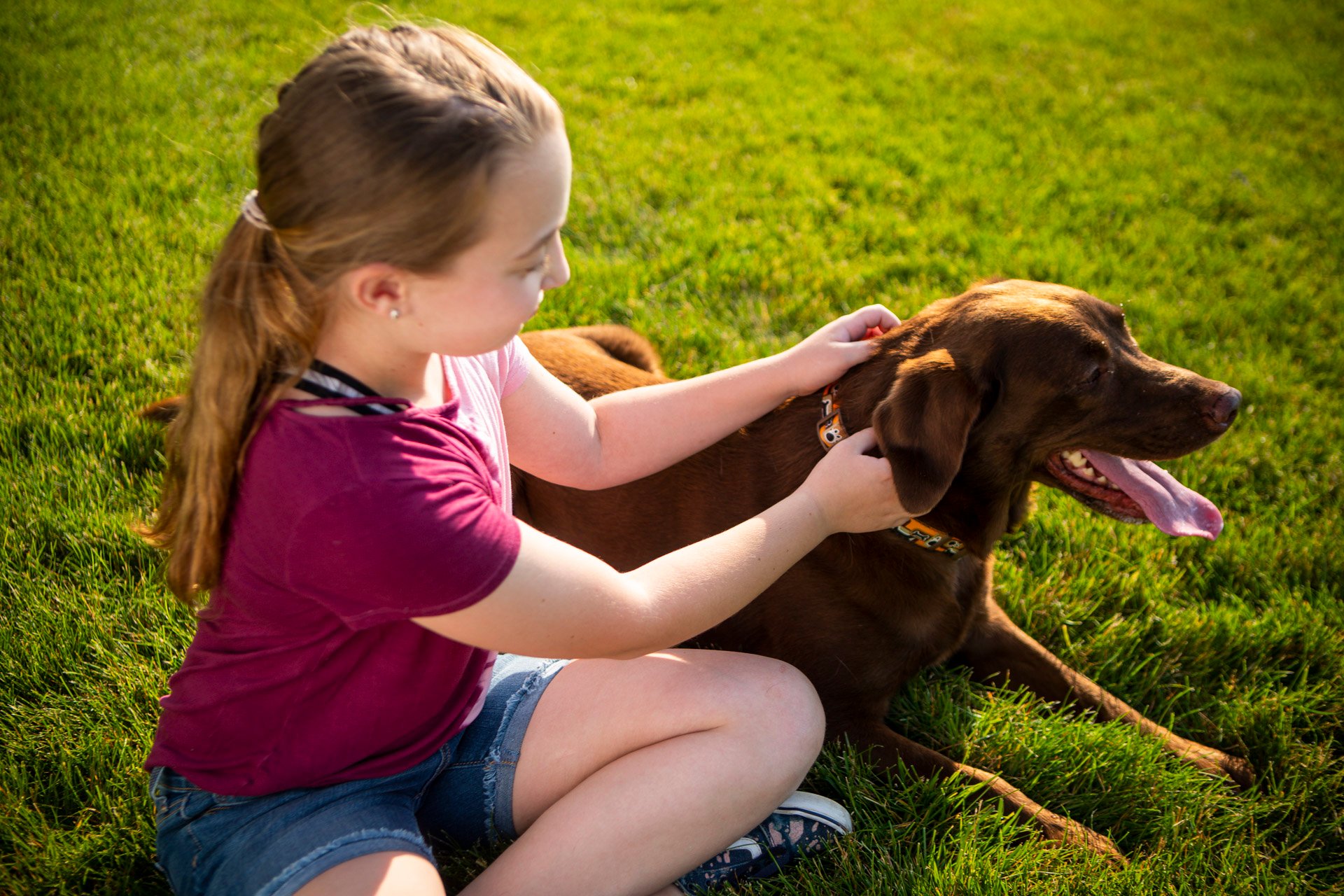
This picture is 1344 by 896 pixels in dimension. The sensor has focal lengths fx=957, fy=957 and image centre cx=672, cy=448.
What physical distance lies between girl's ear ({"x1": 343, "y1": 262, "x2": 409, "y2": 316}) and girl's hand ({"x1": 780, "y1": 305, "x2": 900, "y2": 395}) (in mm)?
1294

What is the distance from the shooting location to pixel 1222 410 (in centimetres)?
272

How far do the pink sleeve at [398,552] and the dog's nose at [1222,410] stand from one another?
2053 mm

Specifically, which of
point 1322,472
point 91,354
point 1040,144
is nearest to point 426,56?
point 91,354

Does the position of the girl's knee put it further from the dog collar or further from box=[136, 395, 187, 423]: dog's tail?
box=[136, 395, 187, 423]: dog's tail

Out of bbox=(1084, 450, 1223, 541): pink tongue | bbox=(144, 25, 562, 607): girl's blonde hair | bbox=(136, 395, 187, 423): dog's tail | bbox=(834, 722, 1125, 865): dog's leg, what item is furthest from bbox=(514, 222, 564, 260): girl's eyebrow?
bbox=(136, 395, 187, 423): dog's tail

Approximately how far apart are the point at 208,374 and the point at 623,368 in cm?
160

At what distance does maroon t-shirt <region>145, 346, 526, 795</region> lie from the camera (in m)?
1.73

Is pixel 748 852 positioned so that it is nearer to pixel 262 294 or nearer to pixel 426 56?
pixel 262 294

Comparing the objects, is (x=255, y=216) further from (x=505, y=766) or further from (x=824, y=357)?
(x=824, y=357)

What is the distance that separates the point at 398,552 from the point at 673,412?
3.99ft

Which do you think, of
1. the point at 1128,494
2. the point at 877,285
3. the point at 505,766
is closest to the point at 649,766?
the point at 505,766

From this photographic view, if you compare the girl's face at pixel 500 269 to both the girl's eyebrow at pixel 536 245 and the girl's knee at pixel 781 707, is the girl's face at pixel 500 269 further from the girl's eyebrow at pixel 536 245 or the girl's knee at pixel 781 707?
the girl's knee at pixel 781 707

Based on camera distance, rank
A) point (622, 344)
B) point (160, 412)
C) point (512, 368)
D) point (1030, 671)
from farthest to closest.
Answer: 1. point (622, 344)
2. point (160, 412)
3. point (1030, 671)
4. point (512, 368)

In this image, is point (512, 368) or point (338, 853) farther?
point (512, 368)
